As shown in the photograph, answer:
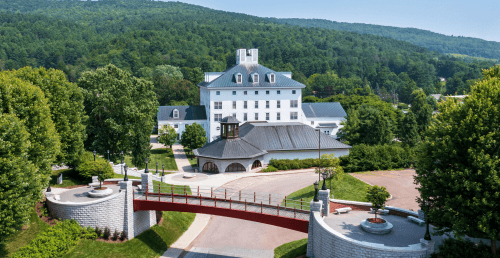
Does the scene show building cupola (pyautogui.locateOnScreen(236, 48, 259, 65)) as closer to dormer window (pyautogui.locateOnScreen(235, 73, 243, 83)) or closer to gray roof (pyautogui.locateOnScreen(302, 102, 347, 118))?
dormer window (pyautogui.locateOnScreen(235, 73, 243, 83))

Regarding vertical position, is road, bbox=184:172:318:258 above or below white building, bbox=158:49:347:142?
below

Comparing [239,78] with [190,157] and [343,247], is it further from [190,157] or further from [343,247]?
[343,247]

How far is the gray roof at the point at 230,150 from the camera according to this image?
51250 millimetres

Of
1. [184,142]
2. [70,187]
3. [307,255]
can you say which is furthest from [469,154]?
[184,142]

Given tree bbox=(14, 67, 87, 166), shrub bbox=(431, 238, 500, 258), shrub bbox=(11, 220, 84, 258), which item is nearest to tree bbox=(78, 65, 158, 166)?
tree bbox=(14, 67, 87, 166)

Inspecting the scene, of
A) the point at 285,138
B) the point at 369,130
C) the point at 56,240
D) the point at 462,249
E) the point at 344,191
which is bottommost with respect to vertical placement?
the point at 56,240

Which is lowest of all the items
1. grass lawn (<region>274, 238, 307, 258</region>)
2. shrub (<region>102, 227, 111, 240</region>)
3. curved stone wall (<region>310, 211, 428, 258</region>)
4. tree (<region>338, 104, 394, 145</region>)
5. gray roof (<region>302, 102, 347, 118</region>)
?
grass lawn (<region>274, 238, 307, 258</region>)

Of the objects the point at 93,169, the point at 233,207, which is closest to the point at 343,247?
the point at 233,207

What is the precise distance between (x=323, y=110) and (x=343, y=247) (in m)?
59.3

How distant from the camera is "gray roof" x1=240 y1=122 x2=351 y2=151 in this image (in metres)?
55.9

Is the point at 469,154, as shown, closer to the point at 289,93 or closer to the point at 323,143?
the point at 323,143

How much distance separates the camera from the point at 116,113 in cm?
4678

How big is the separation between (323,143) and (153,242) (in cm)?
2986

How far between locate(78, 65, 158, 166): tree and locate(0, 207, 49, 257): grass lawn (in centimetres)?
1638
